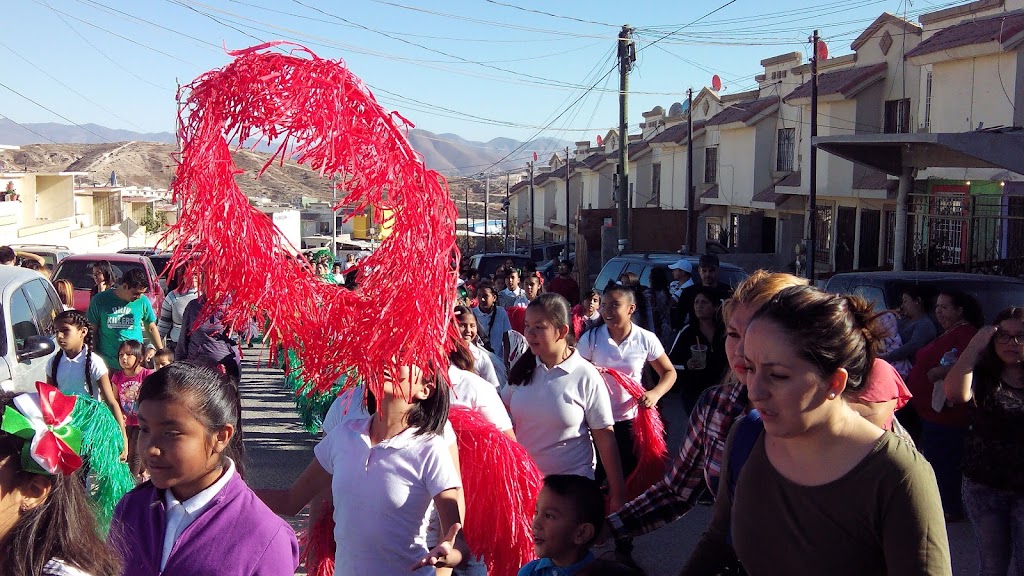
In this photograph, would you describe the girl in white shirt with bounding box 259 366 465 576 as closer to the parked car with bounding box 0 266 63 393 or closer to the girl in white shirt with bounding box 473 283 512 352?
the parked car with bounding box 0 266 63 393

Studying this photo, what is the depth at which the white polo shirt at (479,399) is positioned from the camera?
4295 millimetres

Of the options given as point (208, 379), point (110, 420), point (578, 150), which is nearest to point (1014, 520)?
point (208, 379)

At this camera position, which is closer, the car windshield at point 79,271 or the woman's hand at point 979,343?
the woman's hand at point 979,343

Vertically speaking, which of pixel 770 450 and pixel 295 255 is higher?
pixel 295 255

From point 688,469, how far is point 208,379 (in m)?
1.57

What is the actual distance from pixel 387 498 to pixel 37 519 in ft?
4.17

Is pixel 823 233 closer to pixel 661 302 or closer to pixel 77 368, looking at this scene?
pixel 661 302

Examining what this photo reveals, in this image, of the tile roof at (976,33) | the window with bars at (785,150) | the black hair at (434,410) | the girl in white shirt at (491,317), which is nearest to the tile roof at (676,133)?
the window with bars at (785,150)

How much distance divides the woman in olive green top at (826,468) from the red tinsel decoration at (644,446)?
3.01 meters

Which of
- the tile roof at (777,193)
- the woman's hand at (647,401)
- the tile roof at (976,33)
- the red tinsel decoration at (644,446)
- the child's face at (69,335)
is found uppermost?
the tile roof at (976,33)

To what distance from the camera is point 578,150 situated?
5600cm

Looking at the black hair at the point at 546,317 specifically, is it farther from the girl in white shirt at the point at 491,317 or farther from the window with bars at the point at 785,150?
the window with bars at the point at 785,150

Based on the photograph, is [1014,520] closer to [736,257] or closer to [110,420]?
Result: [110,420]

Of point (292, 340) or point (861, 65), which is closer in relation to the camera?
point (292, 340)
